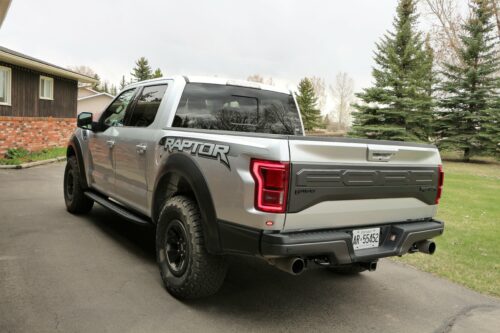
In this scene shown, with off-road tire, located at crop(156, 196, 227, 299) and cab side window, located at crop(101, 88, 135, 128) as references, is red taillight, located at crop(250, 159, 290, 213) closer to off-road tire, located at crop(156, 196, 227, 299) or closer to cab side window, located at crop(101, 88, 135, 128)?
off-road tire, located at crop(156, 196, 227, 299)

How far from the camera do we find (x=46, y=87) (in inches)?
765

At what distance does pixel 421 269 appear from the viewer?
539 centimetres

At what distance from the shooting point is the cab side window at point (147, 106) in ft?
15.8

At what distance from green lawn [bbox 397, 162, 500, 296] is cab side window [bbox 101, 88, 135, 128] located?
13.7 feet

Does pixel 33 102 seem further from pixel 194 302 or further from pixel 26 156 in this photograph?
pixel 194 302

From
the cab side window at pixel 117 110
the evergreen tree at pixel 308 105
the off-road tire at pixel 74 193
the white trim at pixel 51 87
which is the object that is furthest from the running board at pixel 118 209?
the evergreen tree at pixel 308 105

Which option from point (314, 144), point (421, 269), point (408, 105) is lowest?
point (421, 269)

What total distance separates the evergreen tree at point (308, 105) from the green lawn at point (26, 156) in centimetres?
3642

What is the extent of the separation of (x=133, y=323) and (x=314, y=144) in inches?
76.4

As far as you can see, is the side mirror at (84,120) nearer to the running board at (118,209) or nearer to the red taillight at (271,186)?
the running board at (118,209)

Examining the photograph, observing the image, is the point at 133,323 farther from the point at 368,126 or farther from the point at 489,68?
the point at 489,68

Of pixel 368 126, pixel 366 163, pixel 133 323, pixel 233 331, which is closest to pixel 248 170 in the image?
pixel 366 163

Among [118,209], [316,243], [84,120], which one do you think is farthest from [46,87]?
[316,243]

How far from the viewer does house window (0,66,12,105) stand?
52.9ft
